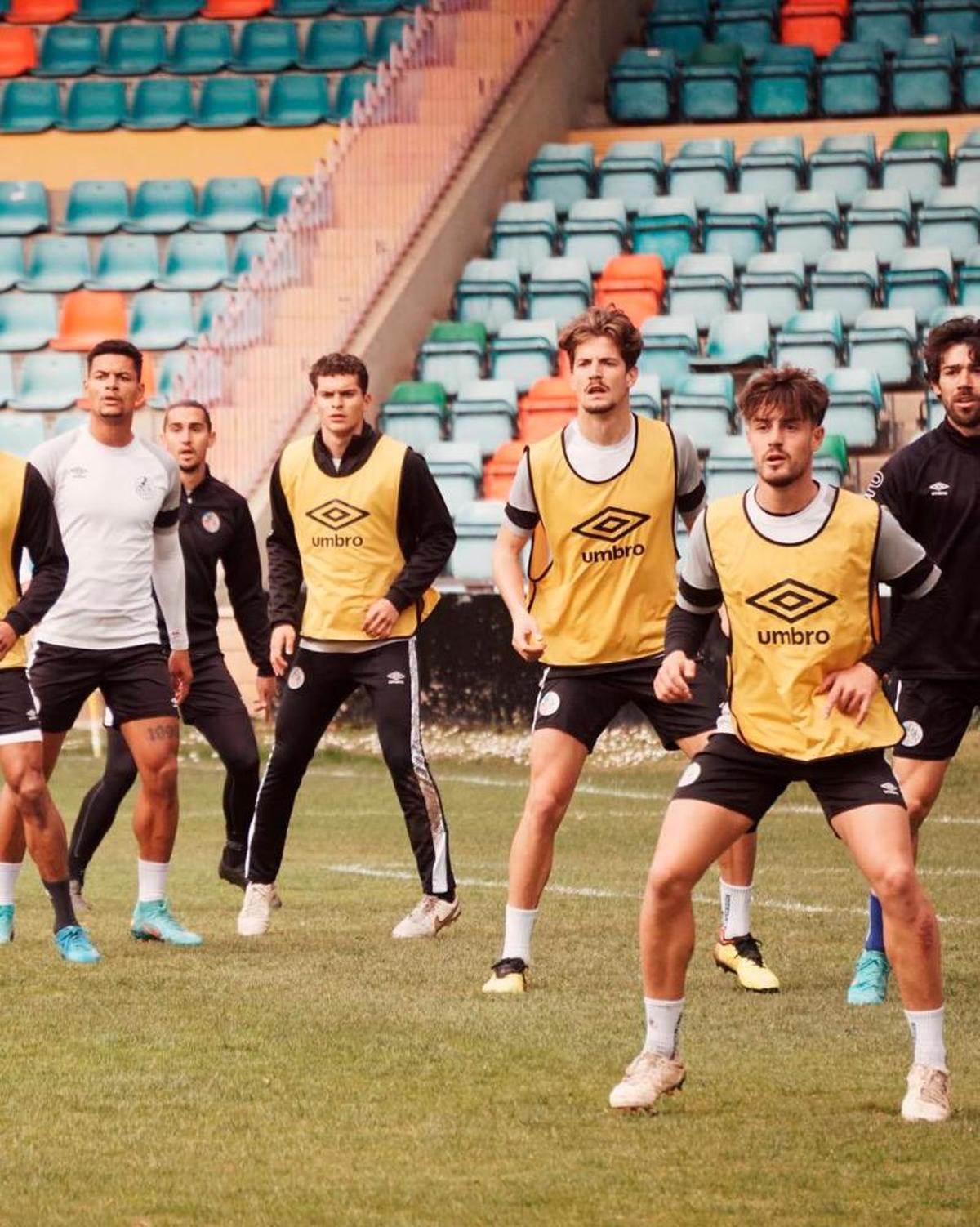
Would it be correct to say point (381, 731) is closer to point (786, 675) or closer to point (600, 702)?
point (600, 702)

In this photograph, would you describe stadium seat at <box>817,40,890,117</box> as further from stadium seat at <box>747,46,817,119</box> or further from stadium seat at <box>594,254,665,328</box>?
stadium seat at <box>594,254,665,328</box>

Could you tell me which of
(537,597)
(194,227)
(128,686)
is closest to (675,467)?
(537,597)

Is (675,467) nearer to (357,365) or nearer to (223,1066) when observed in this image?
(357,365)

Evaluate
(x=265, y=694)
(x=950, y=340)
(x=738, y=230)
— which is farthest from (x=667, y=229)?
Answer: (x=950, y=340)

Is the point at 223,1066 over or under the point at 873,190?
under

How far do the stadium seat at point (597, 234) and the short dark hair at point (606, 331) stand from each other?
14.9 meters

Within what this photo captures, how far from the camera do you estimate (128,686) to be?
920 centimetres

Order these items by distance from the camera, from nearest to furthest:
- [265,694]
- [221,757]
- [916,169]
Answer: [265,694] < [221,757] < [916,169]

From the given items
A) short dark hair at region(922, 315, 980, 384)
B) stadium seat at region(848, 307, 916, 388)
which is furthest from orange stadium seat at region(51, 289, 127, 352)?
short dark hair at region(922, 315, 980, 384)

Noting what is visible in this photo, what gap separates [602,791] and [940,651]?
8043 mm

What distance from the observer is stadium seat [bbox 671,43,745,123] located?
997 inches

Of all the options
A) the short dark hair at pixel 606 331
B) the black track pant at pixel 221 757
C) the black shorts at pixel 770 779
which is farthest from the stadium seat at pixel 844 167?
the black shorts at pixel 770 779

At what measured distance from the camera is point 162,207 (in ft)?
83.1

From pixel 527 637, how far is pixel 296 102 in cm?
1929
